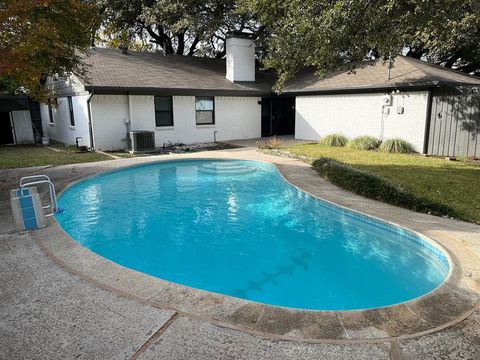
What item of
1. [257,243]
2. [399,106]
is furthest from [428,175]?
→ [257,243]

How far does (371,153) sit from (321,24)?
A: 25.0ft

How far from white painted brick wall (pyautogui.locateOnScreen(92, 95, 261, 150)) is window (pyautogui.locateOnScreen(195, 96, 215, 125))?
0.23 meters

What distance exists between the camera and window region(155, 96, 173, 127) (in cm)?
1714

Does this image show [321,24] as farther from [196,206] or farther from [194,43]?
[194,43]

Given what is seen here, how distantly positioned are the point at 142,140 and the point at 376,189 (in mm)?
10860

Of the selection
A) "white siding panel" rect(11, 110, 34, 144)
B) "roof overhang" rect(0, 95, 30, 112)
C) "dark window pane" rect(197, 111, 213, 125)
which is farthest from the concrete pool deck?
"white siding panel" rect(11, 110, 34, 144)

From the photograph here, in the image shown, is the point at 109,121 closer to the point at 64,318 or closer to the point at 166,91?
the point at 166,91

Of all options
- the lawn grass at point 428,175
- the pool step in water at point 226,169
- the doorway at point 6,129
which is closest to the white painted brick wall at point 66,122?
the doorway at point 6,129

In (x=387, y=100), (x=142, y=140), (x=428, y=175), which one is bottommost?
(x=428, y=175)

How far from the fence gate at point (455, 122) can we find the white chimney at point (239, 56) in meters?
10.7

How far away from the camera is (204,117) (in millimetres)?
18812

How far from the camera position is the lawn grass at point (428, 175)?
300 inches

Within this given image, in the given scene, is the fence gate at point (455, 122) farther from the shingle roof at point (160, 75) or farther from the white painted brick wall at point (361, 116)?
the shingle roof at point (160, 75)

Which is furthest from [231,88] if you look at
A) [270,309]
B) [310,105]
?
[270,309]
